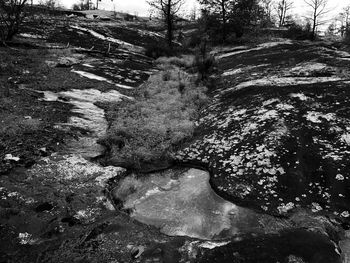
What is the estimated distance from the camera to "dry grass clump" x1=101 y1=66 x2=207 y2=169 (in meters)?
5.36

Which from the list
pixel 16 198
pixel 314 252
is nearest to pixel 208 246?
pixel 314 252

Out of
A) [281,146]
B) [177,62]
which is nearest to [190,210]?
[281,146]

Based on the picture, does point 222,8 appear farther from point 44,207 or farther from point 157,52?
point 44,207

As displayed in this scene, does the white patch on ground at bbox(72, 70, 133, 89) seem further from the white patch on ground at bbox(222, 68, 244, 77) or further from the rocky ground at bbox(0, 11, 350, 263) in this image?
the white patch on ground at bbox(222, 68, 244, 77)

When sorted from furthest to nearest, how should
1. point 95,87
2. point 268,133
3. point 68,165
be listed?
point 95,87
point 268,133
point 68,165

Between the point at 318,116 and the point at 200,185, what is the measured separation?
289 centimetres

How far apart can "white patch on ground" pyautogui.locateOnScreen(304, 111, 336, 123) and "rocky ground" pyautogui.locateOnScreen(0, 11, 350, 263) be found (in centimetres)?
2

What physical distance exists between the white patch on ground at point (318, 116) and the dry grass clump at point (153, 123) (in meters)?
2.39

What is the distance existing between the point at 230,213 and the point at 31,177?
9.66 feet

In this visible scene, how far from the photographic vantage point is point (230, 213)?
3.74m

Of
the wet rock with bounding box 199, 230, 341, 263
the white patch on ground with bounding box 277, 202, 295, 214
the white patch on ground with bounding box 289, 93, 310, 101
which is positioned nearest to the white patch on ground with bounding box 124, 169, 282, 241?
the wet rock with bounding box 199, 230, 341, 263

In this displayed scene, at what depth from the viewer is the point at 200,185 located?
4.44 m

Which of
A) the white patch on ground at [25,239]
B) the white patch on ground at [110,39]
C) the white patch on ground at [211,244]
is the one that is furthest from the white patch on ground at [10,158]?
the white patch on ground at [110,39]

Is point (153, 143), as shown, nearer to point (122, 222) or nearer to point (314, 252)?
point (122, 222)
